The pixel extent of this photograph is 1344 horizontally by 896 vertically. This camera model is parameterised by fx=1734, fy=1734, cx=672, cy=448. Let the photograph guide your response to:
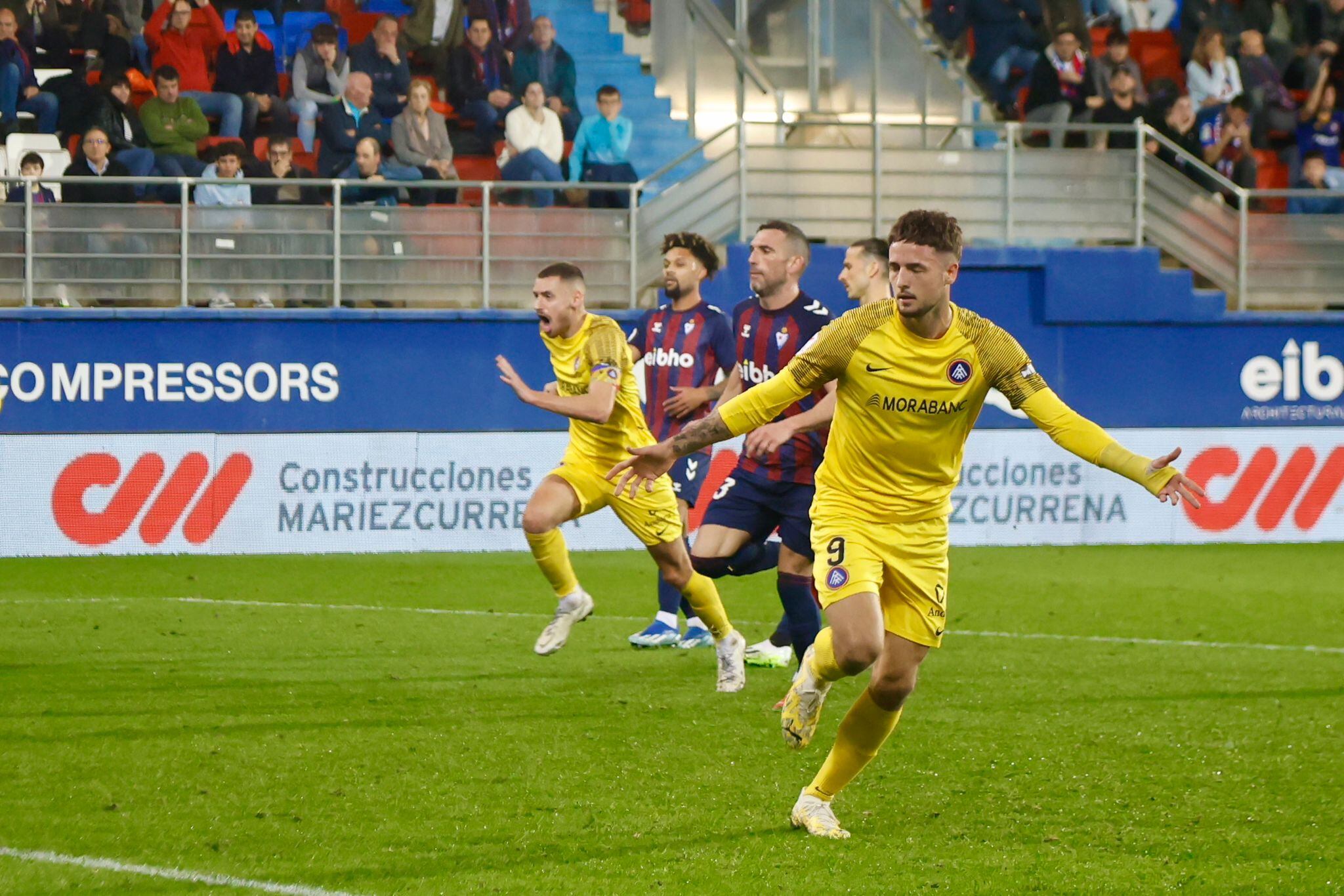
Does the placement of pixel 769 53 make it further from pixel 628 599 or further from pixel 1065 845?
pixel 1065 845

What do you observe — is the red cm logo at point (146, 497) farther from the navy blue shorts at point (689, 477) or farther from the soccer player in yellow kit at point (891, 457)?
the soccer player in yellow kit at point (891, 457)

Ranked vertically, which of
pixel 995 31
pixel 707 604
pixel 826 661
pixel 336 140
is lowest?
pixel 707 604

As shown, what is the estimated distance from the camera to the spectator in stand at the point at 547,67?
17.3m

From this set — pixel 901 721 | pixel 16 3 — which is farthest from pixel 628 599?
pixel 16 3

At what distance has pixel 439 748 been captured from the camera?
685 centimetres

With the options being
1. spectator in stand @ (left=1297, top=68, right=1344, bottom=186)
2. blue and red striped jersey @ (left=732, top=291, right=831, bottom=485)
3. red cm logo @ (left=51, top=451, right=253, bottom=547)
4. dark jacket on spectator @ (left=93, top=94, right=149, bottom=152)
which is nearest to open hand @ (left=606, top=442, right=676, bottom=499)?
blue and red striped jersey @ (left=732, top=291, right=831, bottom=485)

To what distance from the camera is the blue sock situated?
8.11 metres

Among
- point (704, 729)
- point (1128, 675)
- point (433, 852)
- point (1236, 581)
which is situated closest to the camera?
point (433, 852)

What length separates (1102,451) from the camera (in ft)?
18.0

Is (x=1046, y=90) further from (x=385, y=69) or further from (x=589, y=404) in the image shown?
(x=589, y=404)

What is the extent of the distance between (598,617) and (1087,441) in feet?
20.0

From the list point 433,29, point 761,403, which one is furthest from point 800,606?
point 433,29

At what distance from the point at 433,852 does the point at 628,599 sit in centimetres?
704

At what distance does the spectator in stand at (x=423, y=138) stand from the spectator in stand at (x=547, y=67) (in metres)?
1.23
